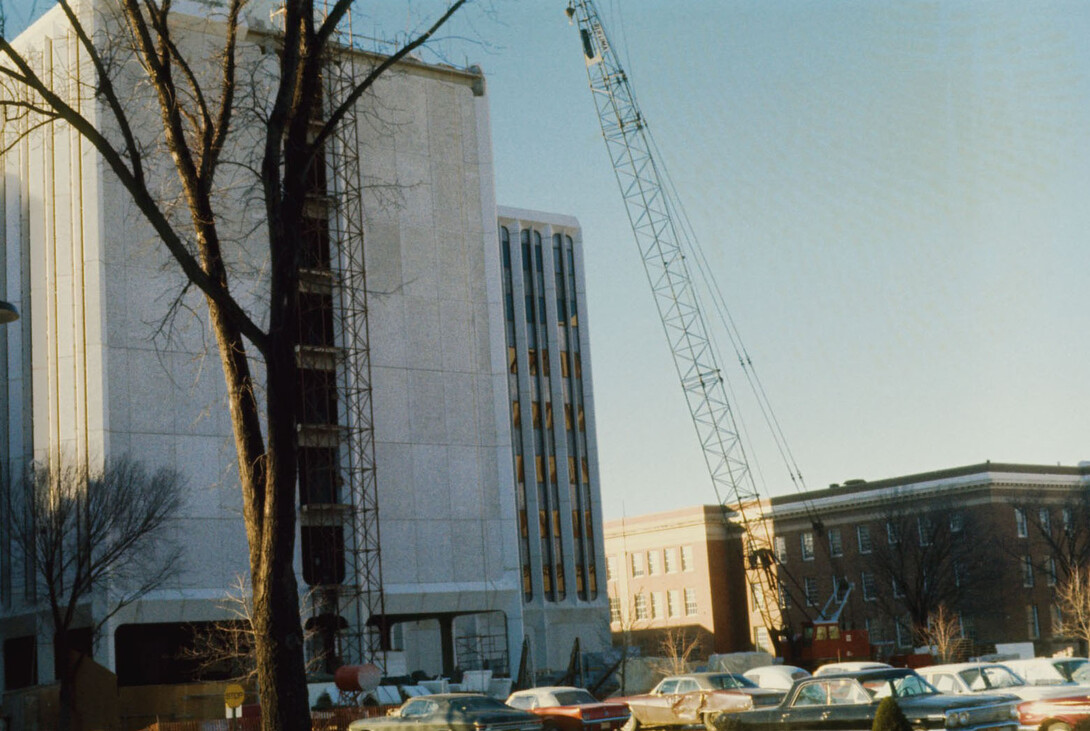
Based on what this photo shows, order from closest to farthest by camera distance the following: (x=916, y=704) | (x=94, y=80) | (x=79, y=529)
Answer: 1. (x=916, y=704)
2. (x=79, y=529)
3. (x=94, y=80)

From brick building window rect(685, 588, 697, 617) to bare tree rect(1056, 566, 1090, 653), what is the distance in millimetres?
26578

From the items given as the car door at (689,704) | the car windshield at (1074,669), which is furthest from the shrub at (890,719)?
the car door at (689,704)

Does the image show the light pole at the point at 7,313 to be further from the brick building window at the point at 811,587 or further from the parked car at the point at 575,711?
the brick building window at the point at 811,587

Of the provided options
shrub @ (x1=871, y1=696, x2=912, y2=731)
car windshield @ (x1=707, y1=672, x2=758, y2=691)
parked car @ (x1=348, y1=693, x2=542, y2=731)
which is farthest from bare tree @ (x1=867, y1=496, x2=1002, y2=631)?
shrub @ (x1=871, y1=696, x2=912, y2=731)

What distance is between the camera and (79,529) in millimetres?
49812

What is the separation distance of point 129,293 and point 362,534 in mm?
14568

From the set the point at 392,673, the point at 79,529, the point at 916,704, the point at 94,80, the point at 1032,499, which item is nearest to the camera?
the point at 916,704

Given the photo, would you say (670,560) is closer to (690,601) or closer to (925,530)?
(690,601)

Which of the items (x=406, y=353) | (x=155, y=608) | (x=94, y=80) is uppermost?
(x=94, y=80)

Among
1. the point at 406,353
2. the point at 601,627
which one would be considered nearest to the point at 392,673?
the point at 406,353

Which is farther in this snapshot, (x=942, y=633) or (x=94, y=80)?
(x=942, y=633)

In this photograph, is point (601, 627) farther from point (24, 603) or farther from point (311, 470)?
point (24, 603)

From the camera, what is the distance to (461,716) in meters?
29.1

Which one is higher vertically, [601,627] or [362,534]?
[362,534]
